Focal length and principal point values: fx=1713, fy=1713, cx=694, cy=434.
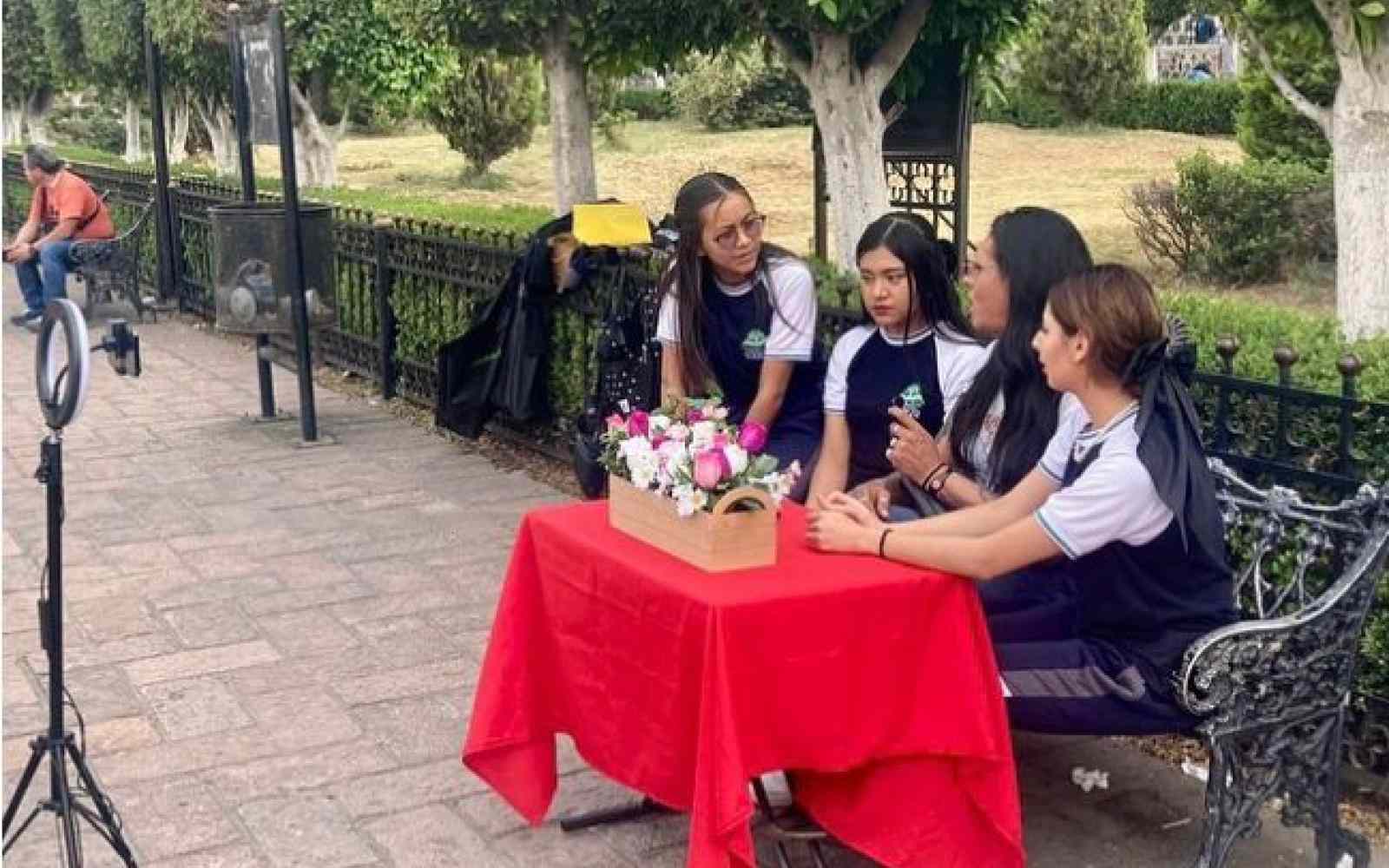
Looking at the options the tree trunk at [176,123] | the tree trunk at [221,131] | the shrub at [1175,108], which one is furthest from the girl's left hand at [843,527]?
the shrub at [1175,108]

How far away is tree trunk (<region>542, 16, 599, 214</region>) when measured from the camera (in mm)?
10000

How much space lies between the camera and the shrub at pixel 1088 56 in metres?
29.8

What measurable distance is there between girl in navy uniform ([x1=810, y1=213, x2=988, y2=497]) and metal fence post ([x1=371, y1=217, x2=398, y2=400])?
5448 millimetres

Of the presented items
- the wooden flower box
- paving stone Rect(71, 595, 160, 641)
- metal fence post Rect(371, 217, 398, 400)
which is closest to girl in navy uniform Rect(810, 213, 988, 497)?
the wooden flower box

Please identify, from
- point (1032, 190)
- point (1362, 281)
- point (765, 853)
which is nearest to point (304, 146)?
point (1032, 190)

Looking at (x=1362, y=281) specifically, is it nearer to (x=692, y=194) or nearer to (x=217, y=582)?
(x=692, y=194)

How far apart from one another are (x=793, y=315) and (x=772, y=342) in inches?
4.0

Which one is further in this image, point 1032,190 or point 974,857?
point 1032,190

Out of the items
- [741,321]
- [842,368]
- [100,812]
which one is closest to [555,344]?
[741,321]

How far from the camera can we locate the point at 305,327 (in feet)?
28.4

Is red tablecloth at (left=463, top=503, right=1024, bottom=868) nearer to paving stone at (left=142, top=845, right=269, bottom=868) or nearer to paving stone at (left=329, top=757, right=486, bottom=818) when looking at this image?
paving stone at (left=329, top=757, right=486, bottom=818)

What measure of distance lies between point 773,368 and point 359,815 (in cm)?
176

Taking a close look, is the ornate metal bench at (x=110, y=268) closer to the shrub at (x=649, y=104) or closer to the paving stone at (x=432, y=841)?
the paving stone at (x=432, y=841)

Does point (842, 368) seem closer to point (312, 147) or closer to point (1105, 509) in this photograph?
point (1105, 509)
